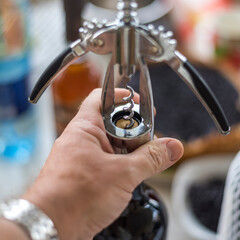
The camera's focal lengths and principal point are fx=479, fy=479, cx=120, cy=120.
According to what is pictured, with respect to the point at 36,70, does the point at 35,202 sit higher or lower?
higher

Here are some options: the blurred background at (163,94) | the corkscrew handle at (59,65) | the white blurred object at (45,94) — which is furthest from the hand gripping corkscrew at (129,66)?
the white blurred object at (45,94)

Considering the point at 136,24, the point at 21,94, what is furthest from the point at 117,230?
the point at 21,94

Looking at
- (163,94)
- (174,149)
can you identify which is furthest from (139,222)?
(163,94)

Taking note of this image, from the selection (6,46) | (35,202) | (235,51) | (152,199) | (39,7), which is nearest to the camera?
(35,202)

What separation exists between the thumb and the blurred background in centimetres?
23

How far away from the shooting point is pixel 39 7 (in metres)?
0.86

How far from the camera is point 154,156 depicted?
10.8 inches

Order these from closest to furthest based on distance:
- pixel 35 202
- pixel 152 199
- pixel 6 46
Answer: pixel 35 202 → pixel 152 199 → pixel 6 46

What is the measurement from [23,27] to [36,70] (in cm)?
7

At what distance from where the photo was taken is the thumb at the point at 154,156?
267 mm

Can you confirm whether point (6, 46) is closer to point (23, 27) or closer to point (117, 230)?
point (23, 27)

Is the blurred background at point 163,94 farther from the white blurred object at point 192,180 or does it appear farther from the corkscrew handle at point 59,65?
the corkscrew handle at point 59,65

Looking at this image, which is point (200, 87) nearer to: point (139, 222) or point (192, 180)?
point (139, 222)

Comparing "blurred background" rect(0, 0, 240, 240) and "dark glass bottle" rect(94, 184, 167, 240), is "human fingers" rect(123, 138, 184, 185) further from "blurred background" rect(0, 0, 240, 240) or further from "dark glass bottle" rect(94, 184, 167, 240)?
"blurred background" rect(0, 0, 240, 240)
